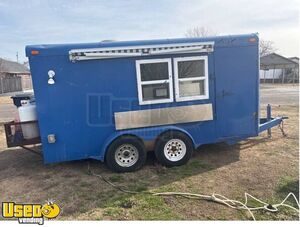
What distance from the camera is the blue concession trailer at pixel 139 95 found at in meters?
5.09

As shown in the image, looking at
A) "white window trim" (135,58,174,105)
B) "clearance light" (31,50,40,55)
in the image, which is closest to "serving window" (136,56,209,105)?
"white window trim" (135,58,174,105)

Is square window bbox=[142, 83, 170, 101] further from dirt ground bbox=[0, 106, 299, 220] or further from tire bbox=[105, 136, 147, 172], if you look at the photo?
dirt ground bbox=[0, 106, 299, 220]

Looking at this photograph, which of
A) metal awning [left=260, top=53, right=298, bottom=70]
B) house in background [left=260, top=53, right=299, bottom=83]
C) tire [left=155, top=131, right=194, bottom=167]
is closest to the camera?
tire [left=155, top=131, right=194, bottom=167]

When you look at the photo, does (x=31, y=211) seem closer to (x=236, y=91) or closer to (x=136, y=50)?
(x=136, y=50)

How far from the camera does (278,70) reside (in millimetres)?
42125

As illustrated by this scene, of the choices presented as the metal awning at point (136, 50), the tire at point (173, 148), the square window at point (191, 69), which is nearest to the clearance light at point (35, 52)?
the metal awning at point (136, 50)

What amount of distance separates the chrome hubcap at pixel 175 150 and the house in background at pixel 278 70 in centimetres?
3885

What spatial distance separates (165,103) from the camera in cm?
542

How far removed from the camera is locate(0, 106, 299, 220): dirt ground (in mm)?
3849

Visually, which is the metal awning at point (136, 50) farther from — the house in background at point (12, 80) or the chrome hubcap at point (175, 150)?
the house in background at point (12, 80)

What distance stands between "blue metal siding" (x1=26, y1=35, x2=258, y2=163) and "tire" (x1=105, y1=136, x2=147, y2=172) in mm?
139

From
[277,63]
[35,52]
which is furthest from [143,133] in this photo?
[277,63]

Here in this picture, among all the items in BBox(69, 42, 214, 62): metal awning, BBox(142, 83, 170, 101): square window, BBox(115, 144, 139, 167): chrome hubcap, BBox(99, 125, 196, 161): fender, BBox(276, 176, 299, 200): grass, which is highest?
BBox(69, 42, 214, 62): metal awning
